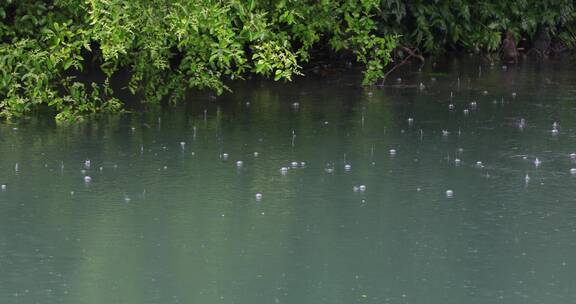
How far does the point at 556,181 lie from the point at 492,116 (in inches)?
91.7

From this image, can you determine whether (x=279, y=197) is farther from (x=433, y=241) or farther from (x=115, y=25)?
(x=115, y=25)

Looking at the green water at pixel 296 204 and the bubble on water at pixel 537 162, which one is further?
the bubble on water at pixel 537 162

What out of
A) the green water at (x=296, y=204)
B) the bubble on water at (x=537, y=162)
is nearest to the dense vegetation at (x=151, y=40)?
the green water at (x=296, y=204)

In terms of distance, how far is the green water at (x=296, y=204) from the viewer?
18.2 ft

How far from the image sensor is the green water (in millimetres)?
5535

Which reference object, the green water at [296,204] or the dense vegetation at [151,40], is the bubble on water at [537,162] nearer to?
the green water at [296,204]

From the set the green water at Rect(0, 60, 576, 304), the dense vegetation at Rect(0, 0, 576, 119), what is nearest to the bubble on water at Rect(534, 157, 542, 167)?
the green water at Rect(0, 60, 576, 304)

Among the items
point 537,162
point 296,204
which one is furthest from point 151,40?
point 537,162

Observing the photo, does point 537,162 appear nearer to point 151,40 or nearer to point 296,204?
point 296,204

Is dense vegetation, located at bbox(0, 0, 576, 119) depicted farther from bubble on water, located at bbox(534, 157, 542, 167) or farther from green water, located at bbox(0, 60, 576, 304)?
bubble on water, located at bbox(534, 157, 542, 167)

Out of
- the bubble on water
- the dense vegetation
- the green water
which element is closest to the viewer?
the green water

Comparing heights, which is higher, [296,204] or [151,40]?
[151,40]

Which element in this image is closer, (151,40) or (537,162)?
(537,162)

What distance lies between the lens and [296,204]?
6953 millimetres
